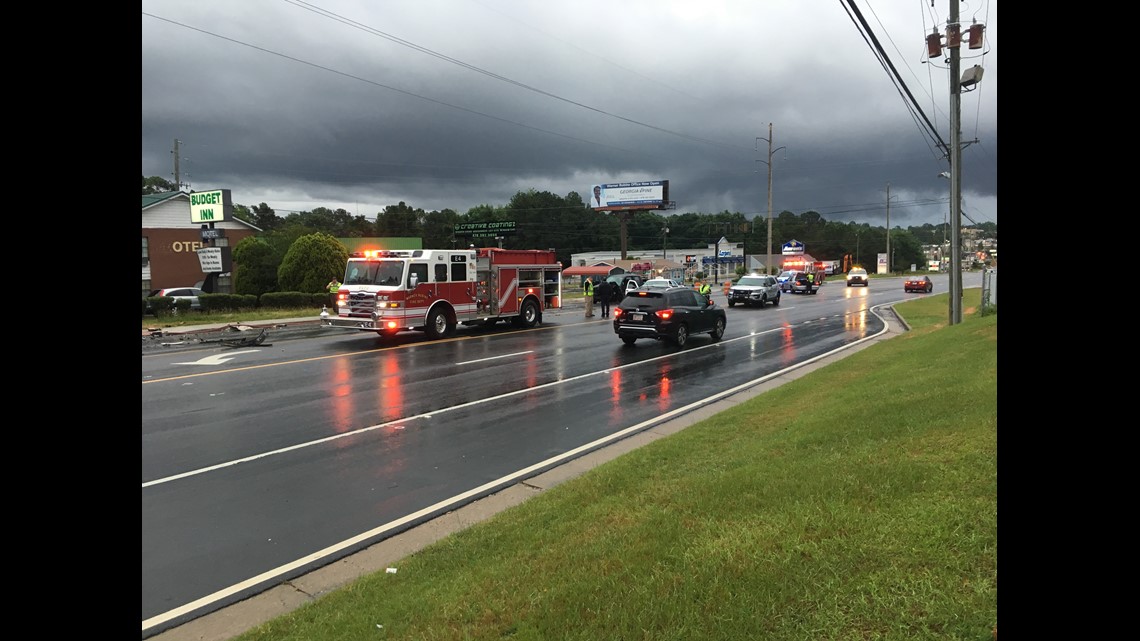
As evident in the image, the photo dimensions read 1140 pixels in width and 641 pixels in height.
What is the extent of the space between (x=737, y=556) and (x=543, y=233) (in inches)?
4848

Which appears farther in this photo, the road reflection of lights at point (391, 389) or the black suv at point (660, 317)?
the black suv at point (660, 317)

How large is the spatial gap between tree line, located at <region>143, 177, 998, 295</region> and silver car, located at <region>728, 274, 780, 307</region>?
69.0ft

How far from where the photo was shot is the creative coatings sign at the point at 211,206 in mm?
41000

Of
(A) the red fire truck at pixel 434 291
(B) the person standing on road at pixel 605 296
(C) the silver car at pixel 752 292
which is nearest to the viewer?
(A) the red fire truck at pixel 434 291

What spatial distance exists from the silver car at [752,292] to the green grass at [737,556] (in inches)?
1091

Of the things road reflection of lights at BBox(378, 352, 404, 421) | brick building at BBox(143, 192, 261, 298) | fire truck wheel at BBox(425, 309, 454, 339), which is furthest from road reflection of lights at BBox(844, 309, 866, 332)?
brick building at BBox(143, 192, 261, 298)

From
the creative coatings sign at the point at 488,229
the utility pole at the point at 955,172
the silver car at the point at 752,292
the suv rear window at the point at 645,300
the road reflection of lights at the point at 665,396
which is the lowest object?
the road reflection of lights at the point at 665,396

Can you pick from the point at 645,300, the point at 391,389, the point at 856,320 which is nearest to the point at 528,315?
the point at 645,300

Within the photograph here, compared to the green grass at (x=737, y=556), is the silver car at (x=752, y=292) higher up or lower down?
higher up

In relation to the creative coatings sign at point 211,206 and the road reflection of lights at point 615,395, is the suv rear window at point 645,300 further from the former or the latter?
the creative coatings sign at point 211,206

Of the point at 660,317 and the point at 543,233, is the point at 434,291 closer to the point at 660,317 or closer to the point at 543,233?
the point at 660,317

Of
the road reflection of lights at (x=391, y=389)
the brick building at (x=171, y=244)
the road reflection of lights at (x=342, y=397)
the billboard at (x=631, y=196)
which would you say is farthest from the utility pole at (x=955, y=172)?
the billboard at (x=631, y=196)
